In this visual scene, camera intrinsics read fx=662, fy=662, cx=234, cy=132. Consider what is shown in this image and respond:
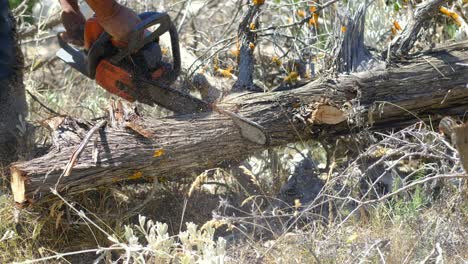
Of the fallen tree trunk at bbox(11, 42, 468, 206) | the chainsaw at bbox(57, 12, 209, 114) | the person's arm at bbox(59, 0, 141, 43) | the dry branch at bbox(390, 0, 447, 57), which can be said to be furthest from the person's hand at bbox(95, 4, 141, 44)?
the dry branch at bbox(390, 0, 447, 57)

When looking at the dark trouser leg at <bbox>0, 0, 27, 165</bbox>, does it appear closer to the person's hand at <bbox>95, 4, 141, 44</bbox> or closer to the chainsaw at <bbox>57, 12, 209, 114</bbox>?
the chainsaw at <bbox>57, 12, 209, 114</bbox>

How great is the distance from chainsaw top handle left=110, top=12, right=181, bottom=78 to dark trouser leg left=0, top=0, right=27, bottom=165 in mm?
698

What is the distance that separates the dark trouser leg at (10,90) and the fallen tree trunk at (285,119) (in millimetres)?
698

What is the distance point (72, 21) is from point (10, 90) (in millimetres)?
542

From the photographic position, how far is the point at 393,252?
9.16 feet

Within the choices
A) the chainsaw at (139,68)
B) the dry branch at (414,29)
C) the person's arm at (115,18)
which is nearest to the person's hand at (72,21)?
the chainsaw at (139,68)

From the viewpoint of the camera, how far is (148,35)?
11.5 ft

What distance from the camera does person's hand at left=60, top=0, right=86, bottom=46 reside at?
379 cm

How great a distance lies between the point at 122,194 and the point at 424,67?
1.75m

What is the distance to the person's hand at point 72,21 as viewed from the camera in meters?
3.79

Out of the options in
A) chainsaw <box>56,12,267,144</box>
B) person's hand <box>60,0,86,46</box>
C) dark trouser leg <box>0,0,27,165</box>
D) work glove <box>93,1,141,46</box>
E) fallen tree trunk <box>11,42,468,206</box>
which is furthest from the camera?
person's hand <box>60,0,86,46</box>

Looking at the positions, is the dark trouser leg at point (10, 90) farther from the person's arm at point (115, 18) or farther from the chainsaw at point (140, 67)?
the person's arm at point (115, 18)

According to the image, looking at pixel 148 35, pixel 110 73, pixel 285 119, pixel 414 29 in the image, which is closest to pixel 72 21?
pixel 110 73

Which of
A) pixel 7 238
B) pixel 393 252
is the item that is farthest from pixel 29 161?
pixel 393 252
